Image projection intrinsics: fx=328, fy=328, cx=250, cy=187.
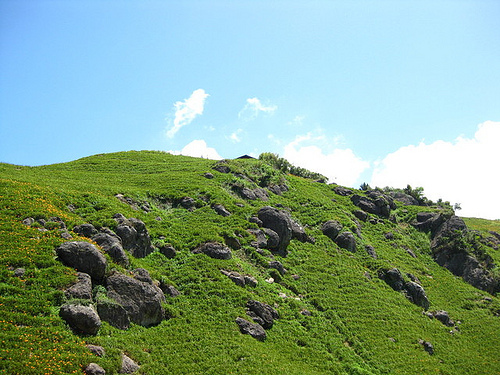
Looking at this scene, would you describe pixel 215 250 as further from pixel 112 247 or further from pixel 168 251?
pixel 112 247

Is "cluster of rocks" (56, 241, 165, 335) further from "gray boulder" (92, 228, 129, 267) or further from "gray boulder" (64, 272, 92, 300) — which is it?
"gray boulder" (92, 228, 129, 267)

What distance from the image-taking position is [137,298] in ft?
80.4

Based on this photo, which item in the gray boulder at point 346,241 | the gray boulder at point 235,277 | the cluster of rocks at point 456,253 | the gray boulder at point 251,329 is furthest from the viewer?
the cluster of rocks at point 456,253

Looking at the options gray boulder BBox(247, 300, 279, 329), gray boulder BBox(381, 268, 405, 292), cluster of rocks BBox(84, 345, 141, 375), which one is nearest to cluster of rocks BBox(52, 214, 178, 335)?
cluster of rocks BBox(84, 345, 141, 375)

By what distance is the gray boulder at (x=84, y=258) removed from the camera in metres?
23.3

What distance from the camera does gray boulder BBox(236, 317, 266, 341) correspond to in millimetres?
27252

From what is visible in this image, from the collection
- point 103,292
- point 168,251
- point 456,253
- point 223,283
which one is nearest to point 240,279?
point 223,283

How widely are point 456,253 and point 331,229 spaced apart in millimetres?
25339

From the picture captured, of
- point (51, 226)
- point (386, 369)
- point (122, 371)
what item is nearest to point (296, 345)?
point (386, 369)

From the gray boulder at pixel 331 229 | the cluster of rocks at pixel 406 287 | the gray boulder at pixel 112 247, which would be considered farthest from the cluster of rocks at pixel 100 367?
the gray boulder at pixel 331 229

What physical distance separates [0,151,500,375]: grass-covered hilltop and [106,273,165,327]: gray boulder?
0.33 ft

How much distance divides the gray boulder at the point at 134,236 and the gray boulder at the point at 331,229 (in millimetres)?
29578

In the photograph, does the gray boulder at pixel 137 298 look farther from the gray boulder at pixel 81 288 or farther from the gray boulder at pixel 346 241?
the gray boulder at pixel 346 241

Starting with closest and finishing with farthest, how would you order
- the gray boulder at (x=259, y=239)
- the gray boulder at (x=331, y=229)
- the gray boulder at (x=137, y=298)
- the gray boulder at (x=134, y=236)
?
1. the gray boulder at (x=137, y=298)
2. the gray boulder at (x=134, y=236)
3. the gray boulder at (x=259, y=239)
4. the gray boulder at (x=331, y=229)
